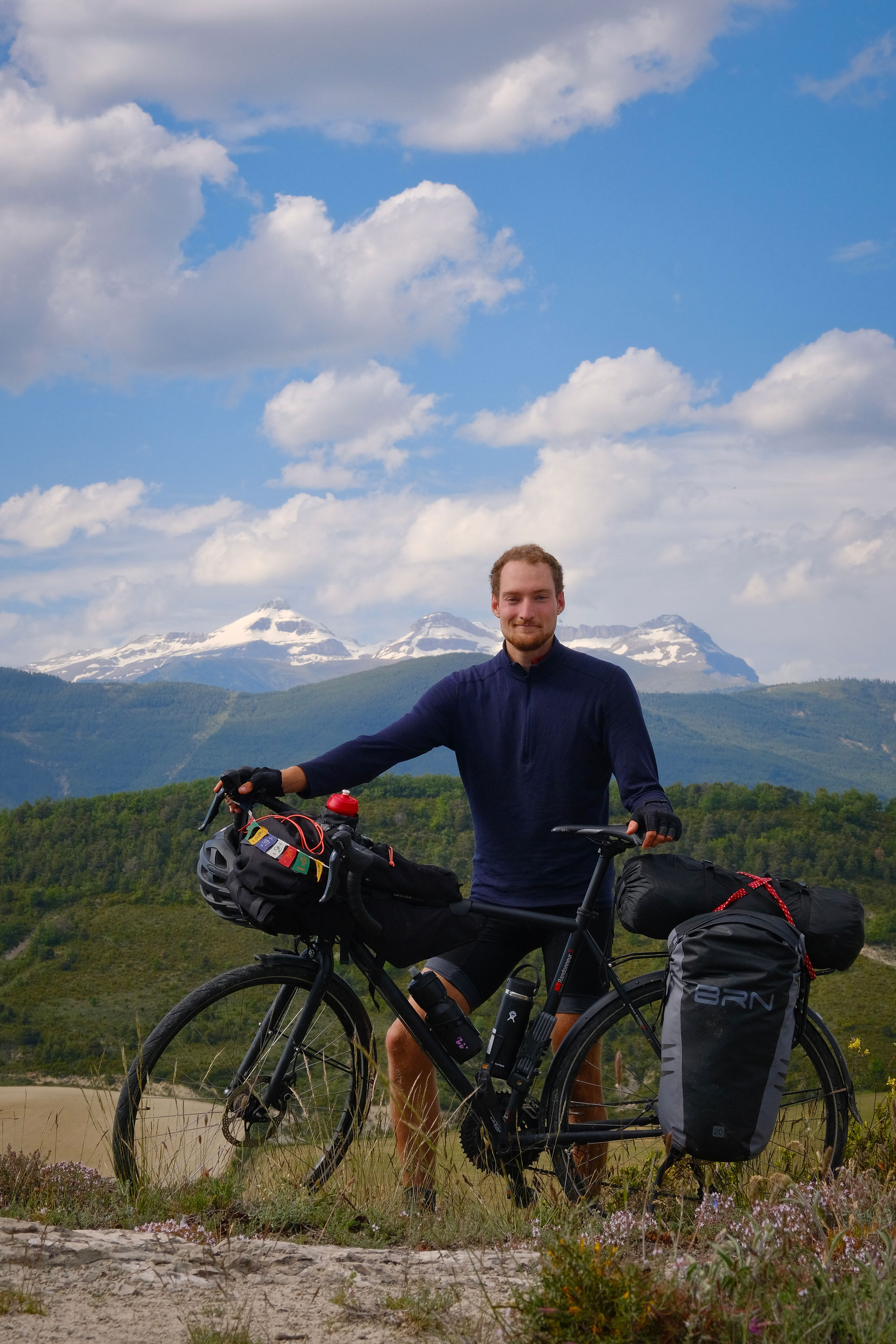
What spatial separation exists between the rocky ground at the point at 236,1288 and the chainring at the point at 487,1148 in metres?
0.50

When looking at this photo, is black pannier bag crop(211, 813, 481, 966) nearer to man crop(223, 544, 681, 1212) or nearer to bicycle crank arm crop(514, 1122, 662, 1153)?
man crop(223, 544, 681, 1212)

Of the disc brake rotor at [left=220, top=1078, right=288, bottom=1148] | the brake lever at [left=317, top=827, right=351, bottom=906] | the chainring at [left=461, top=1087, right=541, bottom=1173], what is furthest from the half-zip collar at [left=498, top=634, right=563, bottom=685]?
the disc brake rotor at [left=220, top=1078, right=288, bottom=1148]

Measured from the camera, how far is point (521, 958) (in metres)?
3.45

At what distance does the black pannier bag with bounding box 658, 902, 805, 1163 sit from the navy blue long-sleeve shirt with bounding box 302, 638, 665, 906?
527 mm

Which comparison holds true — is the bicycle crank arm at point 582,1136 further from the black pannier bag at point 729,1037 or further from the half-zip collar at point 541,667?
the half-zip collar at point 541,667

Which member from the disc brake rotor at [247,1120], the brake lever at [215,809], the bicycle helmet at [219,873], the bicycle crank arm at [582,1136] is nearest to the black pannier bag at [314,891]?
the bicycle helmet at [219,873]

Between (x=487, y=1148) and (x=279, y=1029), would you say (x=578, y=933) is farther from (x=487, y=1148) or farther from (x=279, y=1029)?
(x=279, y=1029)

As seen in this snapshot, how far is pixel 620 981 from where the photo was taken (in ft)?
10.8

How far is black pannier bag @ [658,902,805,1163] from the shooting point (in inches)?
111

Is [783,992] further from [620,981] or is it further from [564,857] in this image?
[564,857]

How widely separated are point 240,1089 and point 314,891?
2.24 feet

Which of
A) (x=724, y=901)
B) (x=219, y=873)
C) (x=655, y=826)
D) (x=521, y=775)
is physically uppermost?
(x=521, y=775)

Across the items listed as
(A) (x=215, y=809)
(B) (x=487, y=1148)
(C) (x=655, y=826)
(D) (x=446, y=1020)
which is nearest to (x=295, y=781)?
(A) (x=215, y=809)

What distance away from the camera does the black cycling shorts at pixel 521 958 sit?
3355 millimetres
